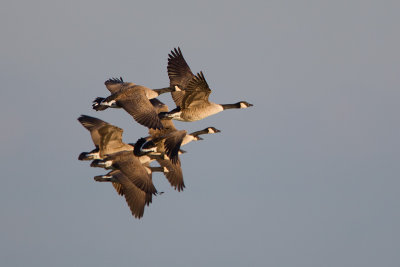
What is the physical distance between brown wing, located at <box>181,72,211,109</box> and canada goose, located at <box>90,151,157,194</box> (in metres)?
1.69

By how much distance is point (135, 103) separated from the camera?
64.5 ft

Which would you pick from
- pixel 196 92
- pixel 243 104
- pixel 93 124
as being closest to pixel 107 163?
pixel 93 124

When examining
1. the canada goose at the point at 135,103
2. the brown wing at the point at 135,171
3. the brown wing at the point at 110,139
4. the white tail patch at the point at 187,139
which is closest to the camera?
the canada goose at the point at 135,103

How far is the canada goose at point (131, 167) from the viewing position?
19.3 metres

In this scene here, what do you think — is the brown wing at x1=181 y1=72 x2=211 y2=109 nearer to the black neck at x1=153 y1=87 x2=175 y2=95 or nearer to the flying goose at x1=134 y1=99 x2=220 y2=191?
the flying goose at x1=134 y1=99 x2=220 y2=191

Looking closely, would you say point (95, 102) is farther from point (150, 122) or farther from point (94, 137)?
point (150, 122)

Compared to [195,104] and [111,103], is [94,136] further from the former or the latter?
[195,104]

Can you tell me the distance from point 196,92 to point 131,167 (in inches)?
84.9

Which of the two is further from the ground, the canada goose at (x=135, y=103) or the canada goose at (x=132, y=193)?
the canada goose at (x=135, y=103)

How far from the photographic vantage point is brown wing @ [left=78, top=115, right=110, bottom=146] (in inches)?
823

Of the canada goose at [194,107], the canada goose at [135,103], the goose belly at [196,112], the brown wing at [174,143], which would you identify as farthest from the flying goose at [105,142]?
the goose belly at [196,112]

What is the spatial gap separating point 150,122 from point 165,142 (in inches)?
55.3

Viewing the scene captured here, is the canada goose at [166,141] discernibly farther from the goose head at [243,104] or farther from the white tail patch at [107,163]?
the goose head at [243,104]

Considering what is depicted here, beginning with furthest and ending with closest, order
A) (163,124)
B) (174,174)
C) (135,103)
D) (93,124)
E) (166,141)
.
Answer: (174,174), (163,124), (93,124), (166,141), (135,103)
